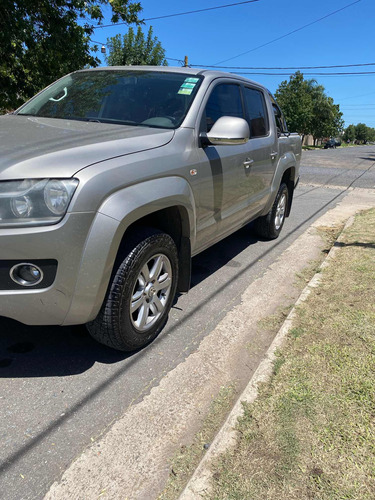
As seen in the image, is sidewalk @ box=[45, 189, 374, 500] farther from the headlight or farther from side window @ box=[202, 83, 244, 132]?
side window @ box=[202, 83, 244, 132]

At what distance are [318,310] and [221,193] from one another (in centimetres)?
128

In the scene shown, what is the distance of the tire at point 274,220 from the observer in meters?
5.30

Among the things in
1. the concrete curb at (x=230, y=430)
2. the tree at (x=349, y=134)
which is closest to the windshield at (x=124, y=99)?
the concrete curb at (x=230, y=430)

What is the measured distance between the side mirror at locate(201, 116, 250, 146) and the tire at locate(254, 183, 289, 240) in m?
2.46

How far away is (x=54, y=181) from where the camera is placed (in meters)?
1.92

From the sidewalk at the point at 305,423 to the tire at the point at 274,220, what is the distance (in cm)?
229

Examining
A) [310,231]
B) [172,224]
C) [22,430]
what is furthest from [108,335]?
[310,231]

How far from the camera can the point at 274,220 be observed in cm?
540

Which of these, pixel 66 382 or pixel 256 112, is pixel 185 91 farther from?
pixel 66 382

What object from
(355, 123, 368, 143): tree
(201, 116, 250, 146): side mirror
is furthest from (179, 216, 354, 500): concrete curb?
(355, 123, 368, 143): tree

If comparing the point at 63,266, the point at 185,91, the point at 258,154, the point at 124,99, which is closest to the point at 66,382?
the point at 63,266

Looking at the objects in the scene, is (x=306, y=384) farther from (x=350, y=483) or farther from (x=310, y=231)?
(x=310, y=231)

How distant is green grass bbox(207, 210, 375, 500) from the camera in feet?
5.45

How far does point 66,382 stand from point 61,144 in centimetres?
142
